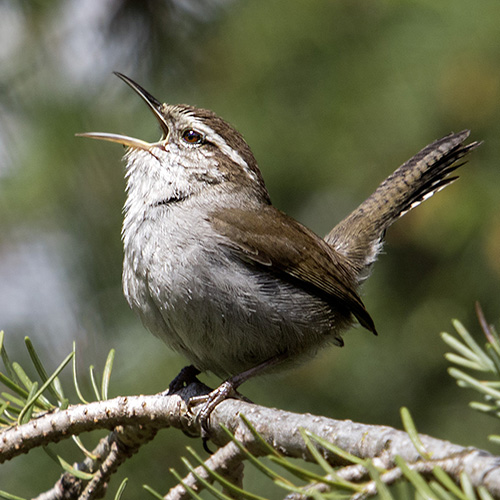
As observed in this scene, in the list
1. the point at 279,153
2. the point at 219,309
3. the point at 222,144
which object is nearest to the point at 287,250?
the point at 219,309

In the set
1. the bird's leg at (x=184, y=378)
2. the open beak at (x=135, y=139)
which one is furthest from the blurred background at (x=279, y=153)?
the bird's leg at (x=184, y=378)

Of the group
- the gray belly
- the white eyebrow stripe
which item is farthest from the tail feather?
the gray belly

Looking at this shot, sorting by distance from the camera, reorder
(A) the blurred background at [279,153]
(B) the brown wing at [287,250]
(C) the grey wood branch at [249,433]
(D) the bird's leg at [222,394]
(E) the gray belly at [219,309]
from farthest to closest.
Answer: (A) the blurred background at [279,153], (B) the brown wing at [287,250], (E) the gray belly at [219,309], (D) the bird's leg at [222,394], (C) the grey wood branch at [249,433]

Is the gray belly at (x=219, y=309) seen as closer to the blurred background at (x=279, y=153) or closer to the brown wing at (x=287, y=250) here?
the brown wing at (x=287, y=250)

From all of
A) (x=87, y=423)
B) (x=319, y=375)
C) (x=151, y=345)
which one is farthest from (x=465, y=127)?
(x=87, y=423)

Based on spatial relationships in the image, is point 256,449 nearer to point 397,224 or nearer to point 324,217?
point 397,224
